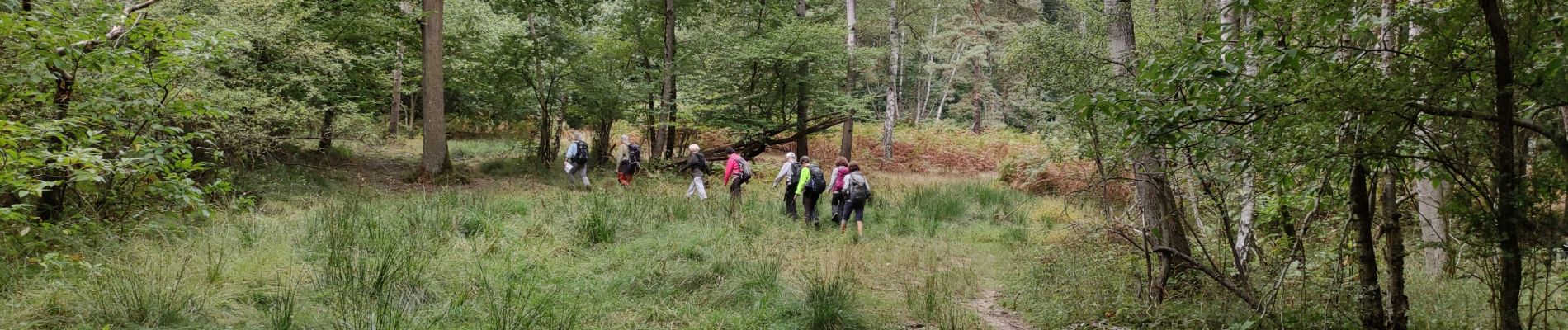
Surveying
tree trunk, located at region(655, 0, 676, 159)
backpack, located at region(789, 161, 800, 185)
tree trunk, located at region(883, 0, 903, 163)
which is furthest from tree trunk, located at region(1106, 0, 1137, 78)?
tree trunk, located at region(883, 0, 903, 163)

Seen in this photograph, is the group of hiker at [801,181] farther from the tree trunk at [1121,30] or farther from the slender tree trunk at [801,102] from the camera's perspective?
the slender tree trunk at [801,102]

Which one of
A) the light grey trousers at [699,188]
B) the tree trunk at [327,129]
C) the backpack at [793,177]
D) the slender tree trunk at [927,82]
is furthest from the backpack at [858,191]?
the slender tree trunk at [927,82]

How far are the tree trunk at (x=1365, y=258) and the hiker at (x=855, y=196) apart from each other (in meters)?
5.52

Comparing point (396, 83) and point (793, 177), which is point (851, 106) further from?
point (396, 83)

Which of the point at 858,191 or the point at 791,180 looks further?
the point at 791,180

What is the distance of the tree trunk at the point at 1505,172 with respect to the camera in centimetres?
269

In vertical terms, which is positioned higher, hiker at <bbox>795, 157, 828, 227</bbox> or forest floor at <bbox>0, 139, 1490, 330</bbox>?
hiker at <bbox>795, 157, 828, 227</bbox>

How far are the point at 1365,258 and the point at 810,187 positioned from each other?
21.1ft

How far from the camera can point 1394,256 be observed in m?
3.74

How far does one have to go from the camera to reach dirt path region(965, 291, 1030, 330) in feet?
17.7

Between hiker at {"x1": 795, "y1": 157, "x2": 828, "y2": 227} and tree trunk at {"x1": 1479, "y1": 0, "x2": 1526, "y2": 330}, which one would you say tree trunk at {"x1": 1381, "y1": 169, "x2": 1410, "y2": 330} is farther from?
hiker at {"x1": 795, "y1": 157, "x2": 828, "y2": 227}

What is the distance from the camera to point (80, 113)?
5.04m

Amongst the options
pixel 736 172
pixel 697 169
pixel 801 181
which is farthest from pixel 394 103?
pixel 801 181

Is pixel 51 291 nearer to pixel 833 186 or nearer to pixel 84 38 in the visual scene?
pixel 84 38
